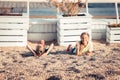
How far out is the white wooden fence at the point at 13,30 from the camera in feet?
30.5

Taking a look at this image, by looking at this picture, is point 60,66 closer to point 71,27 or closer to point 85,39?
point 85,39

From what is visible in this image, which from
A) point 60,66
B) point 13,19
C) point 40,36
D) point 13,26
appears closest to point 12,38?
point 13,26

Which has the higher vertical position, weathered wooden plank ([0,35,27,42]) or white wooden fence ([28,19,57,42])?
white wooden fence ([28,19,57,42])

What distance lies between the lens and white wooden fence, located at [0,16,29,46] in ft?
30.5

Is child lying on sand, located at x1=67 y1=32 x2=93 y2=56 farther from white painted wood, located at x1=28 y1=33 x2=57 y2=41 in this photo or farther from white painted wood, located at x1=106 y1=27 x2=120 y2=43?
white painted wood, located at x1=28 y1=33 x2=57 y2=41

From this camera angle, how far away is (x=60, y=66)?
6941 mm

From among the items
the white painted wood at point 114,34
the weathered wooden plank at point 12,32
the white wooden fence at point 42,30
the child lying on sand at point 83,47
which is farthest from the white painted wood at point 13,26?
the white painted wood at point 114,34

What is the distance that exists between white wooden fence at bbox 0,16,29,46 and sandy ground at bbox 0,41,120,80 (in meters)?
0.68

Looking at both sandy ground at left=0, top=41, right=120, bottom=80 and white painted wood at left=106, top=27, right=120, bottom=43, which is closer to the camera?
sandy ground at left=0, top=41, right=120, bottom=80

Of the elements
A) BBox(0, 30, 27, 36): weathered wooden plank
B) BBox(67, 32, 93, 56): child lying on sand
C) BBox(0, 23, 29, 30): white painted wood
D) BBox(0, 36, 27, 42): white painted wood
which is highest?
BBox(0, 23, 29, 30): white painted wood

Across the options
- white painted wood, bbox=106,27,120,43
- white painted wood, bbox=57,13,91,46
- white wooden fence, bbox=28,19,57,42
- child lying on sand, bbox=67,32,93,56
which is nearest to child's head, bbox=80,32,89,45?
child lying on sand, bbox=67,32,93,56

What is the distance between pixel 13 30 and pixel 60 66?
284cm

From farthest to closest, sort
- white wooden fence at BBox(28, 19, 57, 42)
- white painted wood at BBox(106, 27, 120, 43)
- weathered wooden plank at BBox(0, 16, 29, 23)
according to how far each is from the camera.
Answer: white wooden fence at BBox(28, 19, 57, 42) < white painted wood at BBox(106, 27, 120, 43) < weathered wooden plank at BBox(0, 16, 29, 23)

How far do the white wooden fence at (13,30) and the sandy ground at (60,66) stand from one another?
0.68 metres
